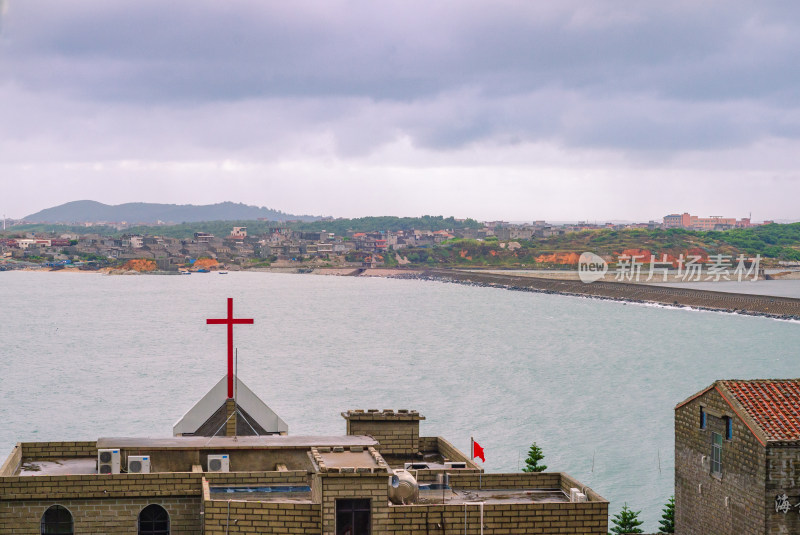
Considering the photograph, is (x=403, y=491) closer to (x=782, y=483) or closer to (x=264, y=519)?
(x=264, y=519)

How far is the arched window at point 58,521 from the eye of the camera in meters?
14.4

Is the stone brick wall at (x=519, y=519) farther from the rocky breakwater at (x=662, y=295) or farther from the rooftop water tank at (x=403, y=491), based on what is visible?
the rocky breakwater at (x=662, y=295)

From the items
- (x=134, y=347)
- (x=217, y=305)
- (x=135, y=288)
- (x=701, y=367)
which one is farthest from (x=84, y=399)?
(x=135, y=288)

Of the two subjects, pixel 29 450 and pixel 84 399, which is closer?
pixel 29 450

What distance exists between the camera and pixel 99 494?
14328 mm

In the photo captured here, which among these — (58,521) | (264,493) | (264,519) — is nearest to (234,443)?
(264,493)

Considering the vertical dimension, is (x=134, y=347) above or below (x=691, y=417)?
below

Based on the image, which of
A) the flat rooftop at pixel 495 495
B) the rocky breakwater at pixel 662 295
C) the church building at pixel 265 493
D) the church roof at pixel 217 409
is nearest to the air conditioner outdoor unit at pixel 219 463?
the church building at pixel 265 493

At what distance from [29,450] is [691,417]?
38.1 feet

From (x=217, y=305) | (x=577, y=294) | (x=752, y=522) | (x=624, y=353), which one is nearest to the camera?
(x=752, y=522)

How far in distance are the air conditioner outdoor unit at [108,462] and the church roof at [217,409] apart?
3054 mm

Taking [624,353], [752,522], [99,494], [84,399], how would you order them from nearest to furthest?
[99,494], [752,522], [84,399], [624,353]

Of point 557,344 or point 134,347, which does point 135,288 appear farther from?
point 557,344

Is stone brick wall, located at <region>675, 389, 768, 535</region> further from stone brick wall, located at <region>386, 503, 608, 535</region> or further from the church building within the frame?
stone brick wall, located at <region>386, 503, 608, 535</region>
